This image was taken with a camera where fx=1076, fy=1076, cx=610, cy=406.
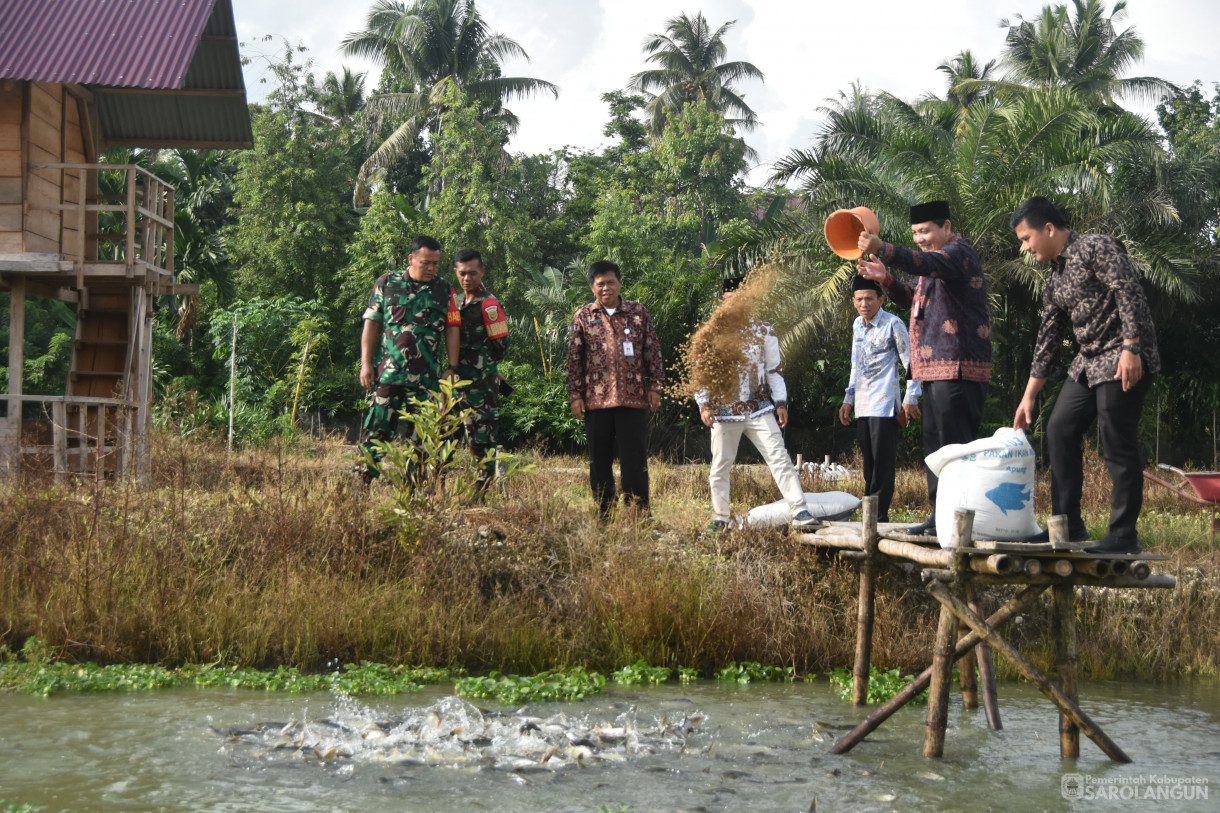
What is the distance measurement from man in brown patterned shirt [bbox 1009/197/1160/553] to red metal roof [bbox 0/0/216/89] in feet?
31.4

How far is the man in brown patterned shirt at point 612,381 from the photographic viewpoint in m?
8.20

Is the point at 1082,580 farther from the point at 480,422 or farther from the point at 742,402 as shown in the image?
the point at 480,422

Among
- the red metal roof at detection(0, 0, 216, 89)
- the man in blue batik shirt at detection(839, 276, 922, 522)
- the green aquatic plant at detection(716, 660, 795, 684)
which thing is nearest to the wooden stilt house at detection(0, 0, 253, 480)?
the red metal roof at detection(0, 0, 216, 89)

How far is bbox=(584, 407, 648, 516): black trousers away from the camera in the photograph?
823cm

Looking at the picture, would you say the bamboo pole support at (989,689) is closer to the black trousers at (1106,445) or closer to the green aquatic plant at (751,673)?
the black trousers at (1106,445)

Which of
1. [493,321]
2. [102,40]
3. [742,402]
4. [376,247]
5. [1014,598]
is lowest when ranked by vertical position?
[1014,598]

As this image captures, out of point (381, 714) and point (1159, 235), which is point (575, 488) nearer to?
point (381, 714)

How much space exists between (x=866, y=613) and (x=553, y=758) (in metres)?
2.37

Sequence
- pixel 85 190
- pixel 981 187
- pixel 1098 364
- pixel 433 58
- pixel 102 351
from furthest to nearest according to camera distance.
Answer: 1. pixel 433 58
2. pixel 981 187
3. pixel 102 351
4. pixel 85 190
5. pixel 1098 364

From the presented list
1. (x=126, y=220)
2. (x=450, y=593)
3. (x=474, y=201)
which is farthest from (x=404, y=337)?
(x=474, y=201)

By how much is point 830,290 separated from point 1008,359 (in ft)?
24.4

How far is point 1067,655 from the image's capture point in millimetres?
5188

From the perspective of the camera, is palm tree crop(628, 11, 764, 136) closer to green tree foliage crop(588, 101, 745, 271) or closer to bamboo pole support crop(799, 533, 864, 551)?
green tree foliage crop(588, 101, 745, 271)

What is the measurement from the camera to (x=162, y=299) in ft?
92.1
